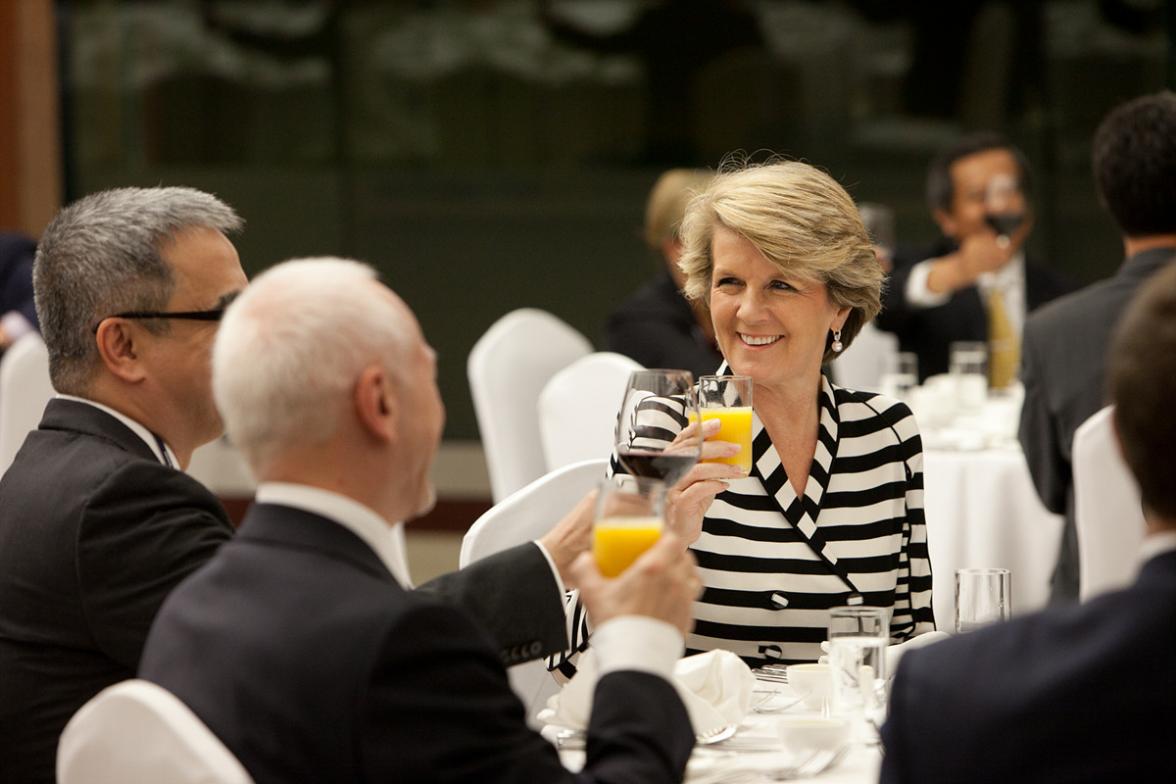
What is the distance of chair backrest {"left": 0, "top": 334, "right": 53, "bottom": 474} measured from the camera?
13.4 ft

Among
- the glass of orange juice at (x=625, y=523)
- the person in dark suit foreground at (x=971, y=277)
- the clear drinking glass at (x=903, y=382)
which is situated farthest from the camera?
the person in dark suit foreground at (x=971, y=277)

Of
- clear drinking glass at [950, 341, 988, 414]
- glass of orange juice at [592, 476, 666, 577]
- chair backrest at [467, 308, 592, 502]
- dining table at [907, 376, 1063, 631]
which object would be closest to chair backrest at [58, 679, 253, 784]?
glass of orange juice at [592, 476, 666, 577]

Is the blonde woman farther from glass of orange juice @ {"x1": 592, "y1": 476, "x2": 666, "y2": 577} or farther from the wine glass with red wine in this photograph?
glass of orange juice @ {"x1": 592, "y1": 476, "x2": 666, "y2": 577}

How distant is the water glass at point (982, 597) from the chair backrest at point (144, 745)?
112 cm

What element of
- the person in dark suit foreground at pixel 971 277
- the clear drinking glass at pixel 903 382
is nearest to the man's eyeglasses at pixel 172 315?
the clear drinking glass at pixel 903 382

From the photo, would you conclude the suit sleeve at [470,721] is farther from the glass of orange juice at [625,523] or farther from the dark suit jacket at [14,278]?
the dark suit jacket at [14,278]

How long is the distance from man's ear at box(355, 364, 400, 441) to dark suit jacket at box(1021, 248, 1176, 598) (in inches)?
89.8

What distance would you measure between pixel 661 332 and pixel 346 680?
3.39m

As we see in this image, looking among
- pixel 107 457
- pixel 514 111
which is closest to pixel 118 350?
pixel 107 457

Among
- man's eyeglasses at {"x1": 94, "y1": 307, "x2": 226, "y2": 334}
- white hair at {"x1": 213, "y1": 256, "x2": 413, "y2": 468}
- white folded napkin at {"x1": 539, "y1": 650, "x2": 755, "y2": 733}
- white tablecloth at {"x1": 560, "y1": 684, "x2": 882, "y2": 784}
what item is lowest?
white tablecloth at {"x1": 560, "y1": 684, "x2": 882, "y2": 784}

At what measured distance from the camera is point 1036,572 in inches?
161

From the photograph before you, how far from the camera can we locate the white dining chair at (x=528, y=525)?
2.37 meters

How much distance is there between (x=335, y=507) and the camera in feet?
5.02

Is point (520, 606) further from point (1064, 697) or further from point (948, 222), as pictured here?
point (948, 222)
